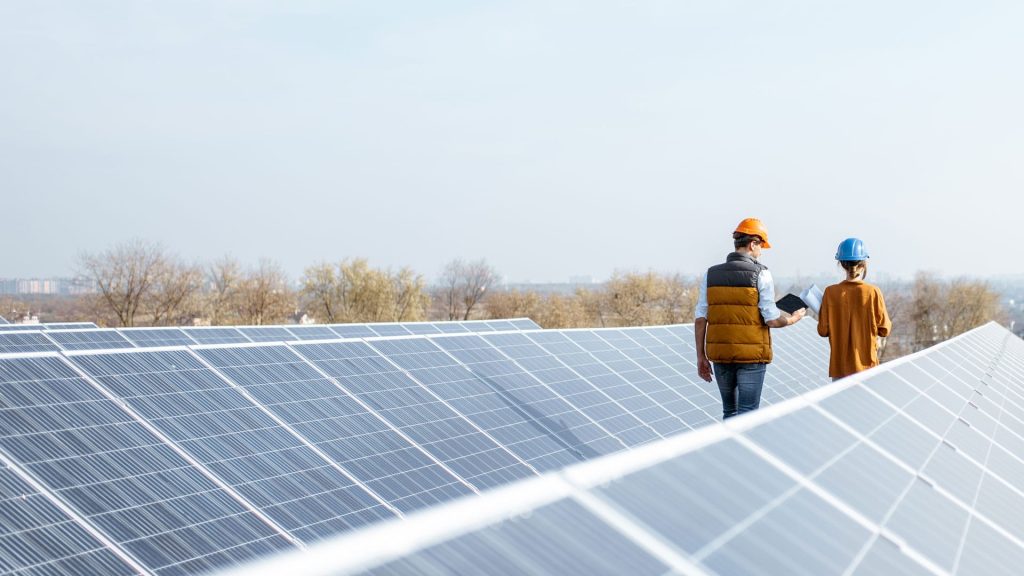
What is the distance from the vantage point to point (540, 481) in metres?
2.58

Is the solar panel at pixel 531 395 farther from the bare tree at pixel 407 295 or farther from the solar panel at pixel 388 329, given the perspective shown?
the bare tree at pixel 407 295

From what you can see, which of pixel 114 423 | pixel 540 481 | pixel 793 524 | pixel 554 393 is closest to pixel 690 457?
pixel 793 524

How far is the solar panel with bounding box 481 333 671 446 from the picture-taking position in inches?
530

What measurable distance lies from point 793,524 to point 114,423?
6910mm

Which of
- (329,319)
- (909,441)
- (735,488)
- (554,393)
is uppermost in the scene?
(735,488)

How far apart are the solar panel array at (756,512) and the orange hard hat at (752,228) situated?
2534 mm

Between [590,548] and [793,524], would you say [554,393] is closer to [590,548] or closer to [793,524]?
[793,524]

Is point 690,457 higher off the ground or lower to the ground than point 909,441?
higher

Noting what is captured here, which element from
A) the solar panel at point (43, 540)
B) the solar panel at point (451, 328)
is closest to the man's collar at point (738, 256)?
the solar panel at point (43, 540)

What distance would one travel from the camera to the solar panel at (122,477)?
7.02 meters

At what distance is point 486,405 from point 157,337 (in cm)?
709

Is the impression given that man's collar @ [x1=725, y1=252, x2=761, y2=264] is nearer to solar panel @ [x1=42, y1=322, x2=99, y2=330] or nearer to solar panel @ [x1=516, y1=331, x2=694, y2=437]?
solar panel @ [x1=516, y1=331, x2=694, y2=437]

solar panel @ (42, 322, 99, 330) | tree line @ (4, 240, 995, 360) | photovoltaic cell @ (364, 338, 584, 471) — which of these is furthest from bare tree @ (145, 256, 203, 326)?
photovoltaic cell @ (364, 338, 584, 471)

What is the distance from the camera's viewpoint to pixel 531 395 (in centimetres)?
1351
